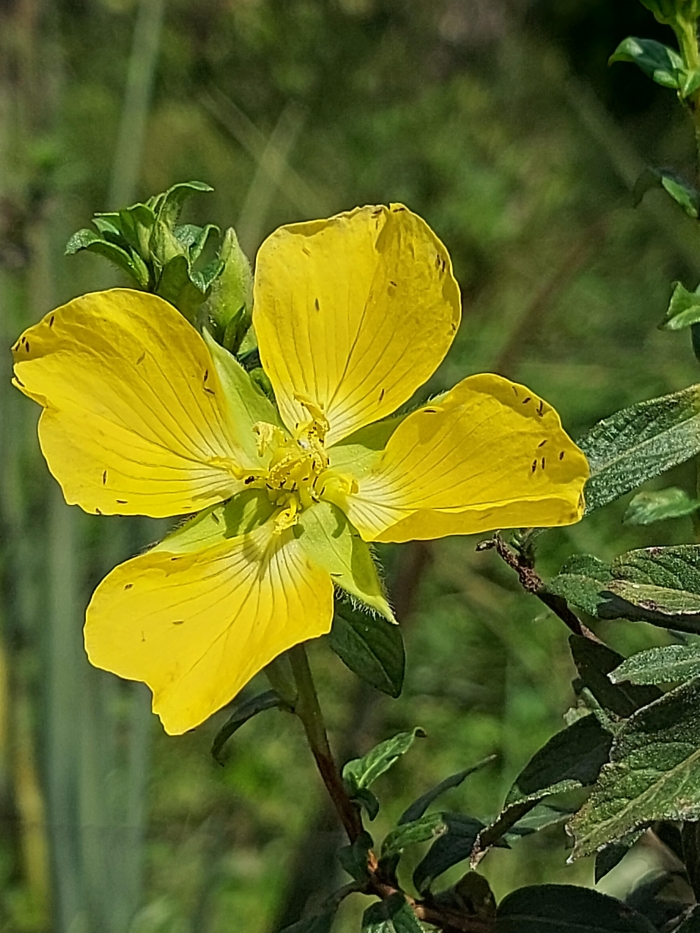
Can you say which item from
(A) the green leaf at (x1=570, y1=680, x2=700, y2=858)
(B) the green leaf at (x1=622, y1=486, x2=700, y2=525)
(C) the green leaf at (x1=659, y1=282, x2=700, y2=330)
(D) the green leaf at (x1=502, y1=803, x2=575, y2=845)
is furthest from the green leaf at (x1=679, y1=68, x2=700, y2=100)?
(D) the green leaf at (x1=502, y1=803, x2=575, y2=845)

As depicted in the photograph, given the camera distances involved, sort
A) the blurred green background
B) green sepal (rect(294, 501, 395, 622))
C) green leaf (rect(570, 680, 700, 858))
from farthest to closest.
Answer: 1. the blurred green background
2. green sepal (rect(294, 501, 395, 622))
3. green leaf (rect(570, 680, 700, 858))

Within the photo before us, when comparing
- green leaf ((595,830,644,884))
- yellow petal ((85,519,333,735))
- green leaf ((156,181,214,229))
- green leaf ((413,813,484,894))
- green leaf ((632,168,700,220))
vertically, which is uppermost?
green leaf ((632,168,700,220))

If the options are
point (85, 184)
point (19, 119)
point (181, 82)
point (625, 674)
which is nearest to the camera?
point (625, 674)

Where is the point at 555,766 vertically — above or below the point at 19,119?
above

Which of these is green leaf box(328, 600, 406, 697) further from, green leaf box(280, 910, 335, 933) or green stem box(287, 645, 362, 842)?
green leaf box(280, 910, 335, 933)

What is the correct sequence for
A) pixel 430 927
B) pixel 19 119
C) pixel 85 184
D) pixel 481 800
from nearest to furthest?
pixel 430 927, pixel 481 800, pixel 19 119, pixel 85 184

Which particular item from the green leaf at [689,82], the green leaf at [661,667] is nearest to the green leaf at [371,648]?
the green leaf at [661,667]

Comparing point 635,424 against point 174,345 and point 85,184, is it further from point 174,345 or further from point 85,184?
point 85,184

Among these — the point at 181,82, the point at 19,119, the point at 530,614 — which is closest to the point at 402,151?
the point at 181,82
